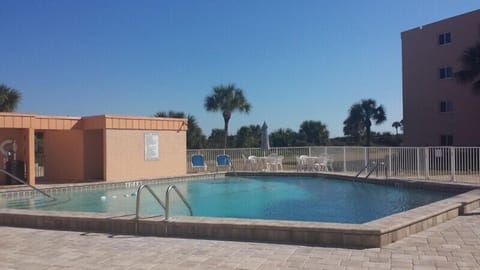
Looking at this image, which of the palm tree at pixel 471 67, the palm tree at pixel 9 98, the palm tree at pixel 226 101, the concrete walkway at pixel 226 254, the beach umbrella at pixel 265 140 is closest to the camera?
the concrete walkway at pixel 226 254

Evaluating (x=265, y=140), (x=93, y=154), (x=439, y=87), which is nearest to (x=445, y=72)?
(x=439, y=87)

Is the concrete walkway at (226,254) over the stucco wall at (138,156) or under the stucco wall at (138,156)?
under

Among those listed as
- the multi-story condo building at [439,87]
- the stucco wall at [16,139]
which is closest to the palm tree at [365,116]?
the multi-story condo building at [439,87]

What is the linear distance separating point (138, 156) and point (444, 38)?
19836 millimetres

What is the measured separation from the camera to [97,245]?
22.5 ft

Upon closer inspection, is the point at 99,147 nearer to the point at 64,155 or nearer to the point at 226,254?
the point at 64,155

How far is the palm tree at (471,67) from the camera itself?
78.7 feet

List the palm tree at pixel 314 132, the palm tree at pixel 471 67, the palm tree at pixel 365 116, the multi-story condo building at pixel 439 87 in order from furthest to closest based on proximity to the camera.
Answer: the palm tree at pixel 314 132
the palm tree at pixel 365 116
the multi-story condo building at pixel 439 87
the palm tree at pixel 471 67

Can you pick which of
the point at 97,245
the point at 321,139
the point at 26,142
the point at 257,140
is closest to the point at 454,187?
the point at 97,245

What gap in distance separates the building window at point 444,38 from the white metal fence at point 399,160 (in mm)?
12362

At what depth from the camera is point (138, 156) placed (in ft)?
65.0

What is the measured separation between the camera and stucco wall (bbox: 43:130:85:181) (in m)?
19.4

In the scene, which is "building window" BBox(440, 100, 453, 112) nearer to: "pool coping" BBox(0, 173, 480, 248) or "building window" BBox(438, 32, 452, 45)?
"building window" BBox(438, 32, 452, 45)

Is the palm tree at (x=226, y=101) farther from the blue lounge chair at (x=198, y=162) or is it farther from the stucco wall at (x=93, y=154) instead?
the stucco wall at (x=93, y=154)
